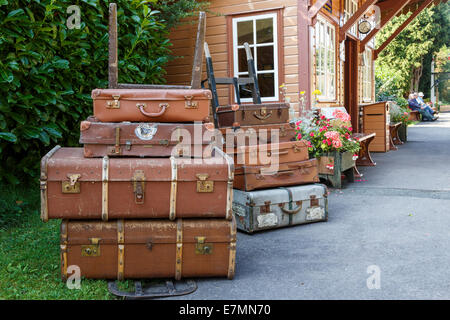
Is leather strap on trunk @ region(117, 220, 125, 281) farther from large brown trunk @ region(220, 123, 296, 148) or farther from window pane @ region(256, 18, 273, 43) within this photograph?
window pane @ region(256, 18, 273, 43)

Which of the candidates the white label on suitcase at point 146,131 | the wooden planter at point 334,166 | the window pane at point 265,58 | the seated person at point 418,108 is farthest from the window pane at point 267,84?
the seated person at point 418,108

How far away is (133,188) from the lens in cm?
304

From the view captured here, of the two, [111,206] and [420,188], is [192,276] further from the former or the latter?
[420,188]

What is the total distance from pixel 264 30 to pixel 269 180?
12.5ft

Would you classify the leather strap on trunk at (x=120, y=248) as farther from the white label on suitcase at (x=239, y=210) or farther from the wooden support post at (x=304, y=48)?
the wooden support post at (x=304, y=48)

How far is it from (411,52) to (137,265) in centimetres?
2767

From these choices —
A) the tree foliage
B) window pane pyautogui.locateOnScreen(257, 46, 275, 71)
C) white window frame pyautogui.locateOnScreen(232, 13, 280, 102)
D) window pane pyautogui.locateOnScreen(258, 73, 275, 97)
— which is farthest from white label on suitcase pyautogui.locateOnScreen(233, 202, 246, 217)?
the tree foliage

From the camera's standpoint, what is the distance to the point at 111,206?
10.0 ft

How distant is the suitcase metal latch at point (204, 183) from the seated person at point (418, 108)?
2070 cm

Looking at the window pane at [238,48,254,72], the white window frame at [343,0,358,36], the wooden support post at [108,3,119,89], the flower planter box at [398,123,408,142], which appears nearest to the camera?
the wooden support post at [108,3,119,89]

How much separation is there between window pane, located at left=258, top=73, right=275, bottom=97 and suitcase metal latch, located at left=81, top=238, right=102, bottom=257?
5.10m

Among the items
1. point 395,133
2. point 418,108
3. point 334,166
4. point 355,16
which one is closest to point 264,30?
point 355,16

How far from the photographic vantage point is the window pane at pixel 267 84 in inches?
300

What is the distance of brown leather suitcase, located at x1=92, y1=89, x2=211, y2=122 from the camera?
3.28 metres
